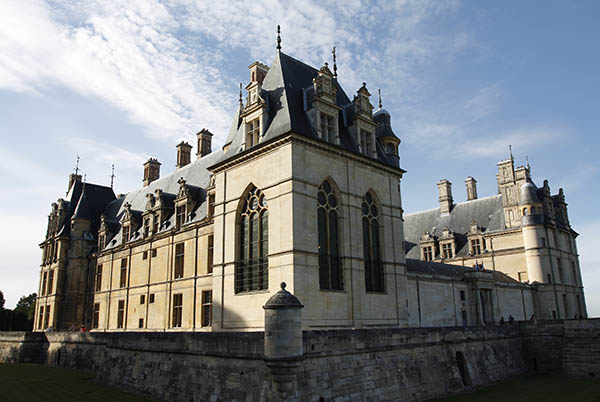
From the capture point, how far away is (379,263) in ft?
70.7

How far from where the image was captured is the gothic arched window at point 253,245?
19141 mm

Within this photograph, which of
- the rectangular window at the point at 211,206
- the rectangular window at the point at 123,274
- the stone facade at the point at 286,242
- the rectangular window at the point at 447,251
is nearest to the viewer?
the stone facade at the point at 286,242

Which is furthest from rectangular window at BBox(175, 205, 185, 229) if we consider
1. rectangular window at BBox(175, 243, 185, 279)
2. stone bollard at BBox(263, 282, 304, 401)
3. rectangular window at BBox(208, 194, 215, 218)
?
stone bollard at BBox(263, 282, 304, 401)

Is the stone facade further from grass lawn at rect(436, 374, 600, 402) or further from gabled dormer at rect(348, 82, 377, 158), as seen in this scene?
grass lawn at rect(436, 374, 600, 402)

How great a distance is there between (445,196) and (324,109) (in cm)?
3066

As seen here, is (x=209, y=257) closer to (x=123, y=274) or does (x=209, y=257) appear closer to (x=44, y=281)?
(x=123, y=274)

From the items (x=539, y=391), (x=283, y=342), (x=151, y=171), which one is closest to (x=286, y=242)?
(x=283, y=342)

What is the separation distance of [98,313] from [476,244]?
107ft

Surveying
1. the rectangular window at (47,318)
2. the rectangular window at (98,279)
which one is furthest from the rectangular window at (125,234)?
the rectangular window at (47,318)

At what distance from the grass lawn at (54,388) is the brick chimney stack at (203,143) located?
17.3 meters

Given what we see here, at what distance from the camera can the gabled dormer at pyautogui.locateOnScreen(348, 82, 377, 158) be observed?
22109 millimetres

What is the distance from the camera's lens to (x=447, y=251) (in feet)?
145

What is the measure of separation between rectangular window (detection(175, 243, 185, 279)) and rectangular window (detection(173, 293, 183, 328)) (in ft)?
3.89

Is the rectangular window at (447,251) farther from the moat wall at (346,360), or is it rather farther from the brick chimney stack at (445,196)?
the moat wall at (346,360)
